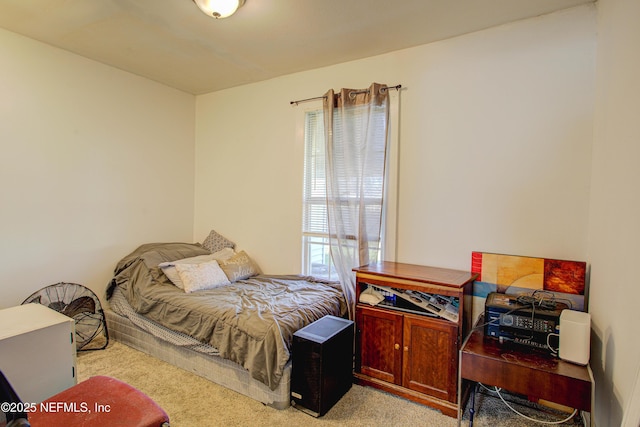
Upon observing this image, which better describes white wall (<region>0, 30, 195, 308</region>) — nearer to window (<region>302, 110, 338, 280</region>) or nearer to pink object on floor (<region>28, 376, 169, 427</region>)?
window (<region>302, 110, 338, 280</region>)

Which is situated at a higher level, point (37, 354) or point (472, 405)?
point (37, 354)

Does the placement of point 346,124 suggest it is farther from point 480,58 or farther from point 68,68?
point 68,68

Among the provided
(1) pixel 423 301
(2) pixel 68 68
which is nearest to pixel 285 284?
(1) pixel 423 301

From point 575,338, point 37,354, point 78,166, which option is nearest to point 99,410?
point 37,354

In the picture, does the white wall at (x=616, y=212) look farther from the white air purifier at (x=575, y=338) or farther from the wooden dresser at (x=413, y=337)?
the wooden dresser at (x=413, y=337)

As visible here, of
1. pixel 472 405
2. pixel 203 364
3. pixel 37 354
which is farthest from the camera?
pixel 203 364

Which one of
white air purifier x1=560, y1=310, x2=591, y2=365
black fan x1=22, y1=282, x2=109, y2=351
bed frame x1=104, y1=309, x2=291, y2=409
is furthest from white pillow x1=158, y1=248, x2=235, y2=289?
white air purifier x1=560, y1=310, x2=591, y2=365

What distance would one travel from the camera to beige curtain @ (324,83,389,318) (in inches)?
110

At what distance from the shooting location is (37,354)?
5.91ft

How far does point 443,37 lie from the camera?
8.44 feet

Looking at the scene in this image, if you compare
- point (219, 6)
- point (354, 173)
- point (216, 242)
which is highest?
point (219, 6)

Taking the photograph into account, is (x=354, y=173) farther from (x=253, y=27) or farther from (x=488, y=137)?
(x=253, y=27)

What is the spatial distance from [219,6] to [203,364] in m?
2.50

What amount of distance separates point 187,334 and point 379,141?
85.5 inches
